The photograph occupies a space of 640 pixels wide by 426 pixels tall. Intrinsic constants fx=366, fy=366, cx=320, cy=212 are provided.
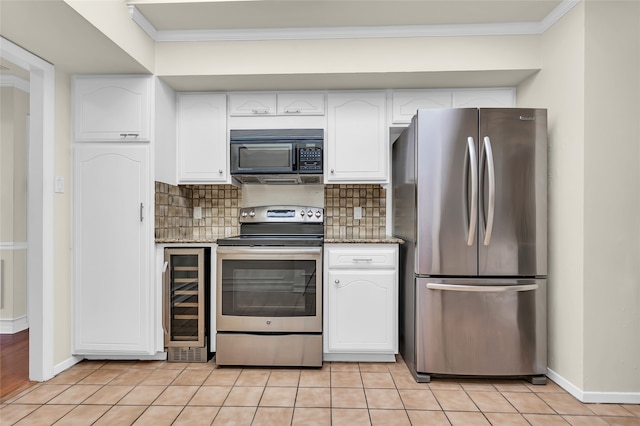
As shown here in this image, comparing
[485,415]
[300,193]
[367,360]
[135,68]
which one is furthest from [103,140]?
[485,415]

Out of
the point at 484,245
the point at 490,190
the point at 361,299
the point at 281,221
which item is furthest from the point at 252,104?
the point at 484,245

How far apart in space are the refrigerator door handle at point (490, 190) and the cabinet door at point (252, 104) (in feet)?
5.11

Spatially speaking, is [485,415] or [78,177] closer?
[485,415]

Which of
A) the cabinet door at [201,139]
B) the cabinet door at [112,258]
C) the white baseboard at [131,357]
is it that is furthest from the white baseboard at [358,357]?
the cabinet door at [201,139]

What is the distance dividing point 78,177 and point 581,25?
3.31m

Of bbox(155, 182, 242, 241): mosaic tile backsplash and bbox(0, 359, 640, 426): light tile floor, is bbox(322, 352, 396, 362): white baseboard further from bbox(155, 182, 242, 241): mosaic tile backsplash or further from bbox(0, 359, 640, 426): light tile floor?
bbox(155, 182, 242, 241): mosaic tile backsplash

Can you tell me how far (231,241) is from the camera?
2562mm

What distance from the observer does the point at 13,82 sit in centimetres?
324

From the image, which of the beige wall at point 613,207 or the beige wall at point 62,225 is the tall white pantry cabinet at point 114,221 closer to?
the beige wall at point 62,225

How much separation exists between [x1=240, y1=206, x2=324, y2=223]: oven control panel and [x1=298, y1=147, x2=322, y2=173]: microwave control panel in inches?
18.0

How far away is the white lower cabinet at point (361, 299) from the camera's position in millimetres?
2562

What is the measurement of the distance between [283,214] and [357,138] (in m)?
0.89

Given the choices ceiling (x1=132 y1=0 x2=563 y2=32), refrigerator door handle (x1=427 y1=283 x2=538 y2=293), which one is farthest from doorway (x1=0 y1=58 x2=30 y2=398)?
refrigerator door handle (x1=427 y1=283 x2=538 y2=293)

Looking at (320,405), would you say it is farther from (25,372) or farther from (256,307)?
(25,372)
